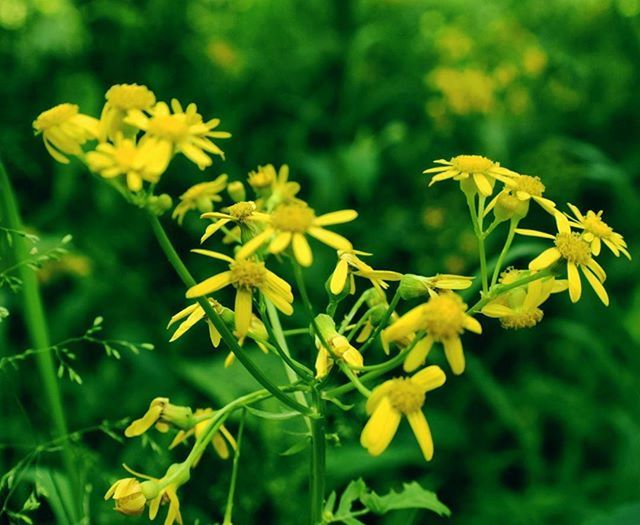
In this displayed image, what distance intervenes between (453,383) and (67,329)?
1.67 meters

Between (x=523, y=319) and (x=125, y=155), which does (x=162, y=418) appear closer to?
(x=125, y=155)

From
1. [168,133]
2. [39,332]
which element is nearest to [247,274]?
[168,133]

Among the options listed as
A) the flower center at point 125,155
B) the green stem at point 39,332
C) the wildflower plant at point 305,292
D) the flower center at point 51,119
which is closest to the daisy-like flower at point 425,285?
the wildflower plant at point 305,292

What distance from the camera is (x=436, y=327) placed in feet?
3.74

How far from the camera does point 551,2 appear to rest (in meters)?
6.40

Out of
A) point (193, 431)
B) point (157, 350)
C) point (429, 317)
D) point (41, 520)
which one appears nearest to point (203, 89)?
point (157, 350)

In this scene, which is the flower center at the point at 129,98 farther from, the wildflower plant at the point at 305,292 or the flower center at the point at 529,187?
the flower center at the point at 529,187

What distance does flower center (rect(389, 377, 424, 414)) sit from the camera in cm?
117

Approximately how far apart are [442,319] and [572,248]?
35cm

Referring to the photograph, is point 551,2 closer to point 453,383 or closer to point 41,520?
point 453,383

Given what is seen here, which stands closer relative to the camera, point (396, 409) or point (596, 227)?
point (396, 409)

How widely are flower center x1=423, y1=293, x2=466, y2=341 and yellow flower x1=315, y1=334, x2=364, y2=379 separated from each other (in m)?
0.18

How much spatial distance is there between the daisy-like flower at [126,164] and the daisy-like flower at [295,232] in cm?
18

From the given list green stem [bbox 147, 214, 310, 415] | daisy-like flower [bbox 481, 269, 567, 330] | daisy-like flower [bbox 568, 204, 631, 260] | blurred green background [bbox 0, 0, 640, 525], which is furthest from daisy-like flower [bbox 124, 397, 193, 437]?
daisy-like flower [bbox 568, 204, 631, 260]
